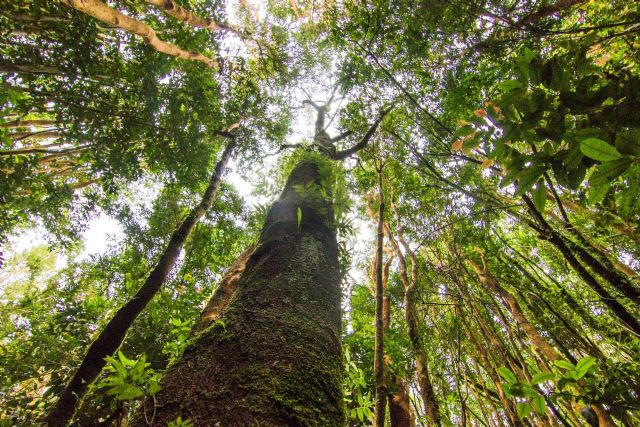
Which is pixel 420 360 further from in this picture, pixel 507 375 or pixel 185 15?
pixel 185 15

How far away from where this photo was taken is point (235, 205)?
8641 mm

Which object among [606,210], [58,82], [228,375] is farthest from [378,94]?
[228,375]

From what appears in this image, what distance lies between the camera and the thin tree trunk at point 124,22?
355 centimetres

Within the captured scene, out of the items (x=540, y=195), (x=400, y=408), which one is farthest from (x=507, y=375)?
(x=400, y=408)

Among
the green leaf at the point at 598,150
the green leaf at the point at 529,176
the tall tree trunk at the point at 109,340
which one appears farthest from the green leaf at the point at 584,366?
the tall tree trunk at the point at 109,340

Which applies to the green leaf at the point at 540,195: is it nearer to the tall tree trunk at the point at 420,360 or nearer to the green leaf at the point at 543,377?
the green leaf at the point at 543,377

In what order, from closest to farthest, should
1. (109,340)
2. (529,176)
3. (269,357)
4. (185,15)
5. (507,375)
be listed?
(529,176) < (269,357) < (507,375) < (109,340) < (185,15)

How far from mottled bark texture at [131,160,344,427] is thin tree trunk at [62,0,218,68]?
3972 mm

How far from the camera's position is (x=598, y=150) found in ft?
2.81

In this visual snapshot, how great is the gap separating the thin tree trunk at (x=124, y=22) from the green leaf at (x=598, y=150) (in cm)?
512

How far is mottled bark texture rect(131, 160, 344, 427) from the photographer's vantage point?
107 cm

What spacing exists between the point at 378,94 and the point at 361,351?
5.19 m

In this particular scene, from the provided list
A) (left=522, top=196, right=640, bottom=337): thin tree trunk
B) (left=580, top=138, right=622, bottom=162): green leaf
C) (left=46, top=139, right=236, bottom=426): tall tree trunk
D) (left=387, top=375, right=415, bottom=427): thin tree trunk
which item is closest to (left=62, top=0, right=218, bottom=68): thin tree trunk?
(left=46, top=139, right=236, bottom=426): tall tree trunk

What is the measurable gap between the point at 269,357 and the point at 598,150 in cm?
142
